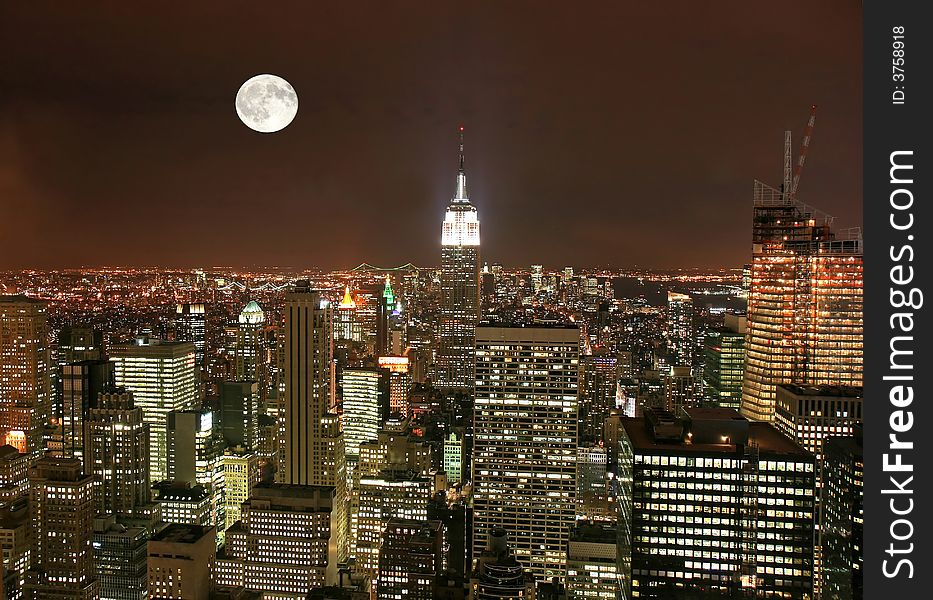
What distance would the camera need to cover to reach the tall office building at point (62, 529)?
10.2 m

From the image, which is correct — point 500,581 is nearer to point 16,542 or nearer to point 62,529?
point 62,529

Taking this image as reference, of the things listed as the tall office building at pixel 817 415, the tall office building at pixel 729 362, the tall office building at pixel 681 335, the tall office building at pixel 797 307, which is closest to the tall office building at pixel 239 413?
the tall office building at pixel 681 335

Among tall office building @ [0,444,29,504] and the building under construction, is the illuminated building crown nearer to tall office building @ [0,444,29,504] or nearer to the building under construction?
the building under construction

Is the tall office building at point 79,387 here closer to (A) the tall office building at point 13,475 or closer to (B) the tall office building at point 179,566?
(A) the tall office building at point 13,475

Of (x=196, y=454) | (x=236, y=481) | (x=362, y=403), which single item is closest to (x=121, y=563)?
(x=236, y=481)

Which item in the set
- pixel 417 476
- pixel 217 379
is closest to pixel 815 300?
pixel 417 476

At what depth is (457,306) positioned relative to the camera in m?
23.6

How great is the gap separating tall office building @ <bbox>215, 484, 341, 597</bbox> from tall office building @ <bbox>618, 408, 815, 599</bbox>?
20.0 feet

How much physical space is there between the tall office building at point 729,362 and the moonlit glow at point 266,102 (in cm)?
1046

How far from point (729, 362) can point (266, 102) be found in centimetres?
1099

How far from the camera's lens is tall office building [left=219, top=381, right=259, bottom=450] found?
16.6m

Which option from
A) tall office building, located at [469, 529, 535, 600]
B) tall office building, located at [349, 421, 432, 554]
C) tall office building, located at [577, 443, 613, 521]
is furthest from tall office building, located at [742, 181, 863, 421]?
tall office building, located at [349, 421, 432, 554]

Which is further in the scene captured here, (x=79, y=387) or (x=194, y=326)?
(x=194, y=326)

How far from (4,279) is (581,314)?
12313mm
